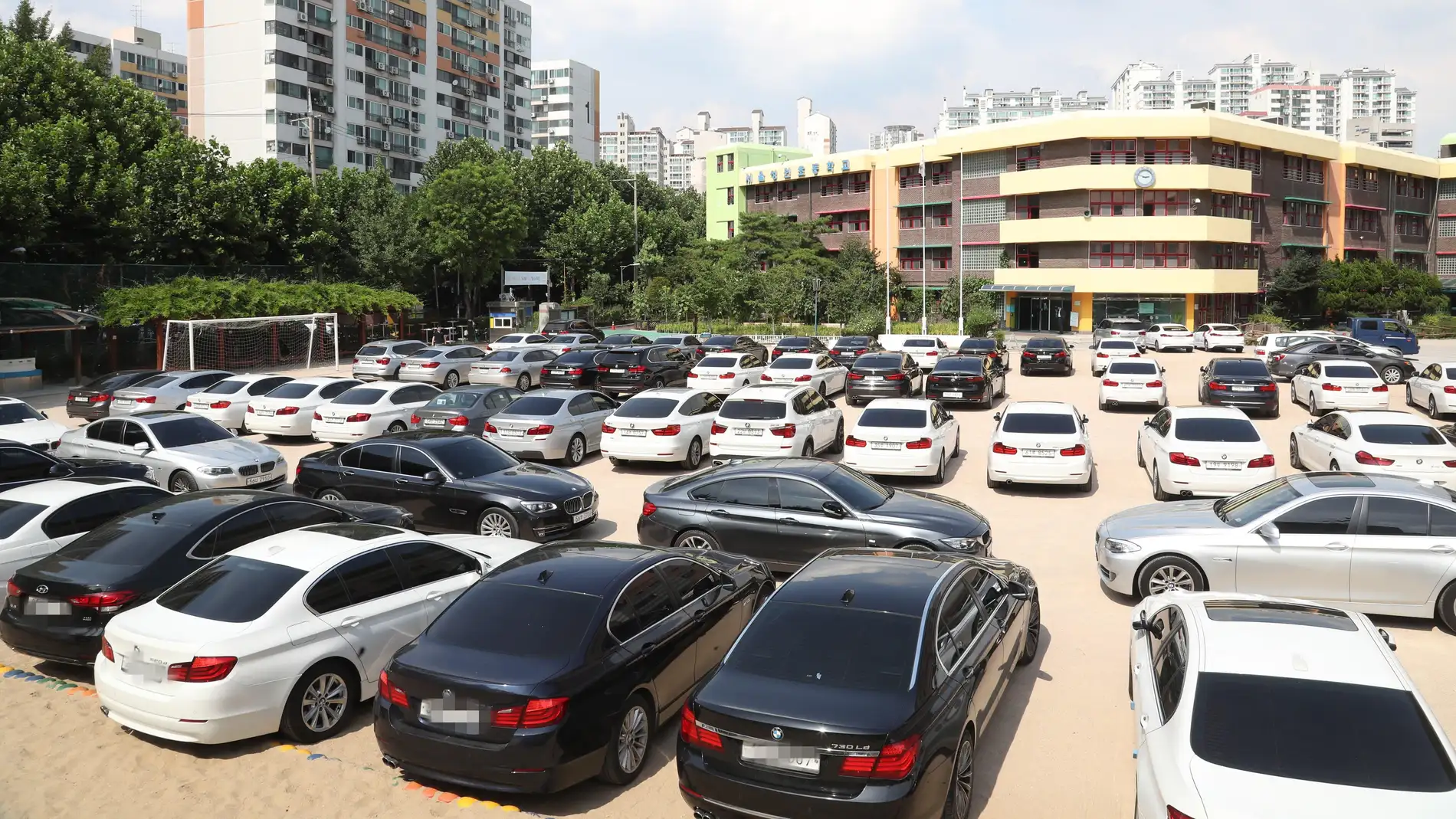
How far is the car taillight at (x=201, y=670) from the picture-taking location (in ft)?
22.8

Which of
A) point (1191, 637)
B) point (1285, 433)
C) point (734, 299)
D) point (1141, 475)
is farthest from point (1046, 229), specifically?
point (1191, 637)

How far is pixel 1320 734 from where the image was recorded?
5004 mm

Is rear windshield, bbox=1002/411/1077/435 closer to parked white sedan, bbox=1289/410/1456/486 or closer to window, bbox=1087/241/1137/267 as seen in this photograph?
parked white sedan, bbox=1289/410/1456/486

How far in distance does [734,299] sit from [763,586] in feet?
159

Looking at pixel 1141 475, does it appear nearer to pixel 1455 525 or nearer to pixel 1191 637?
pixel 1455 525

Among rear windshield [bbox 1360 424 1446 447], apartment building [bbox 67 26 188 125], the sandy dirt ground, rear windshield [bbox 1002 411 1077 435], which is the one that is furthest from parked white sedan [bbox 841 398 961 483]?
apartment building [bbox 67 26 188 125]

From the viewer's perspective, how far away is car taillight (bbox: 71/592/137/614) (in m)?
8.41

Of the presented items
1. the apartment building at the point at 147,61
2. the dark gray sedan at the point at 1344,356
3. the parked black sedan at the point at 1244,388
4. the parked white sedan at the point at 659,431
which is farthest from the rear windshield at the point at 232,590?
the apartment building at the point at 147,61

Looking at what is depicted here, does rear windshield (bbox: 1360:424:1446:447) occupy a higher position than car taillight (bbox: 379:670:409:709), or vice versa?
rear windshield (bbox: 1360:424:1446:447)

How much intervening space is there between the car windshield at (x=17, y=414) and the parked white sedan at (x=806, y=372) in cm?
1641

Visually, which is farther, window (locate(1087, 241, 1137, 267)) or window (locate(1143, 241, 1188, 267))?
window (locate(1087, 241, 1137, 267))

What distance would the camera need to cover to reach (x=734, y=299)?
56.9m

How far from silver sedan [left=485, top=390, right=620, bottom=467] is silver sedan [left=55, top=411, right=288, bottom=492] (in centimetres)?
394

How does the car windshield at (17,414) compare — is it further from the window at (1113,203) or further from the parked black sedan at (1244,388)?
the window at (1113,203)
